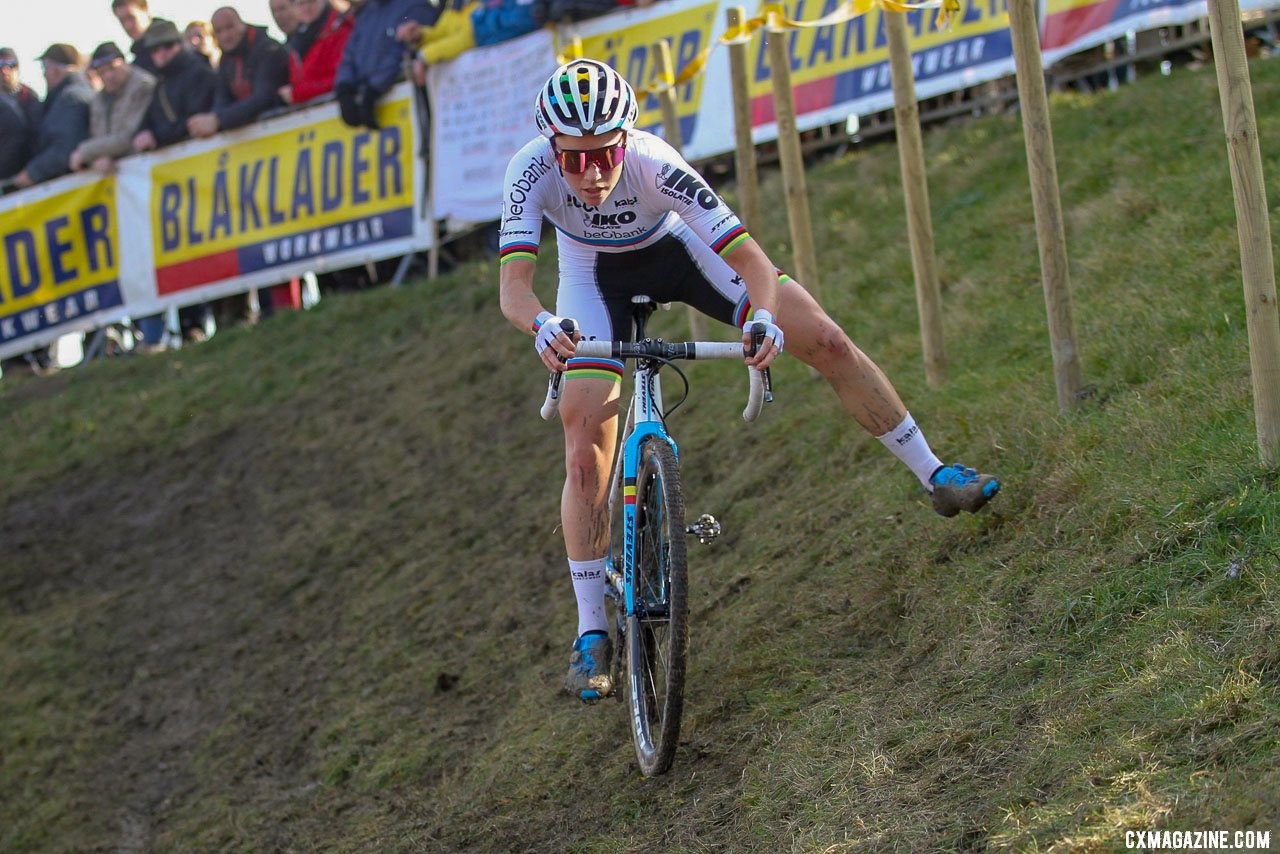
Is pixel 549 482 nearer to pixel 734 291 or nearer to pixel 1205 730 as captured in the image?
pixel 734 291

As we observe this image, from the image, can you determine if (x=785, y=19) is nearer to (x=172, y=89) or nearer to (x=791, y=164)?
(x=791, y=164)

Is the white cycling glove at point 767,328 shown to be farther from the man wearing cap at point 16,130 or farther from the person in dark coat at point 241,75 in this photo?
the man wearing cap at point 16,130

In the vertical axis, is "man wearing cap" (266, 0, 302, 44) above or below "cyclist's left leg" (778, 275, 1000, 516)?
above

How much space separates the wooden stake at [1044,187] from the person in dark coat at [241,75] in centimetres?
1116

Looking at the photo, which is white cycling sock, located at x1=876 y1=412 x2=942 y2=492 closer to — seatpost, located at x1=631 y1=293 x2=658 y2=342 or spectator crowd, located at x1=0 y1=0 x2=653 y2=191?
seatpost, located at x1=631 y1=293 x2=658 y2=342

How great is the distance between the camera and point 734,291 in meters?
6.28

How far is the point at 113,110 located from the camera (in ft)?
56.9

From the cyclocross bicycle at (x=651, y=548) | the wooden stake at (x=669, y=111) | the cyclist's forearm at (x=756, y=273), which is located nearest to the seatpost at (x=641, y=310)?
the cyclocross bicycle at (x=651, y=548)

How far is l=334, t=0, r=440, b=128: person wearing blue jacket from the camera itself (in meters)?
15.4

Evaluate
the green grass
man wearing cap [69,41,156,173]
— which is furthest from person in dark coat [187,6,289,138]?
the green grass

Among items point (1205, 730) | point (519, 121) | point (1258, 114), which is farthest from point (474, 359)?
point (1205, 730)

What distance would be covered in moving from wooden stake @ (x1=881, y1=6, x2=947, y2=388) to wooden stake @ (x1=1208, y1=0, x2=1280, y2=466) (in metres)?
2.54

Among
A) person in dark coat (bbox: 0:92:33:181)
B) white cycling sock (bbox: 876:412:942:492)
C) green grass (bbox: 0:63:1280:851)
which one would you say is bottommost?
green grass (bbox: 0:63:1280:851)

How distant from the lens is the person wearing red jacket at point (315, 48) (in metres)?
16.0
